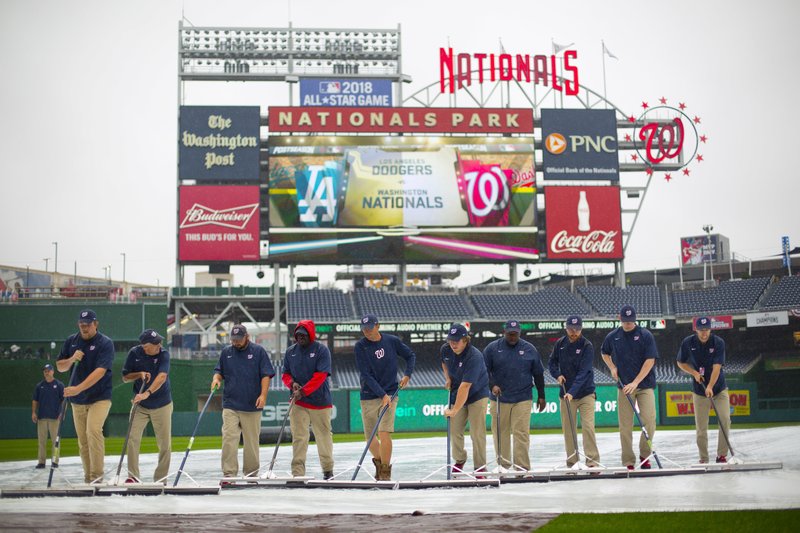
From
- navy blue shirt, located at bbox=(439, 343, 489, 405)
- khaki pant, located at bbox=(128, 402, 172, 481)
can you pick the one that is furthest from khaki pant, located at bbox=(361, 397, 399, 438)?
khaki pant, located at bbox=(128, 402, 172, 481)

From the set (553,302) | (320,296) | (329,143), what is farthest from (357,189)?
(553,302)

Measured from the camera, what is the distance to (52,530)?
7.95 m

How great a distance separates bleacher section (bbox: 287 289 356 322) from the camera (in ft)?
156

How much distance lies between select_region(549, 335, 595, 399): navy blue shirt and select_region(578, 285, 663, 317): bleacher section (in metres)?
37.1

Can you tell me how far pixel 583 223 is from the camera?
49.2m

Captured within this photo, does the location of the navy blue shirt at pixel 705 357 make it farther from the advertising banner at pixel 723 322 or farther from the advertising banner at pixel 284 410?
the advertising banner at pixel 723 322

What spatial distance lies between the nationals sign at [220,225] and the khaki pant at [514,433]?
3504 centimetres

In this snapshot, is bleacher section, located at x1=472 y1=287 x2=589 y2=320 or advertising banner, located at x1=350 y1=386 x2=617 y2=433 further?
bleacher section, located at x1=472 y1=287 x2=589 y2=320

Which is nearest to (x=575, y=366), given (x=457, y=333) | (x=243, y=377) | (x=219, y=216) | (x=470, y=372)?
(x=470, y=372)

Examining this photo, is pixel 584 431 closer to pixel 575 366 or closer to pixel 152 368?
pixel 575 366

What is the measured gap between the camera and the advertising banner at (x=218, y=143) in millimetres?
47281

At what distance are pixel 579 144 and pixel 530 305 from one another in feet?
30.1

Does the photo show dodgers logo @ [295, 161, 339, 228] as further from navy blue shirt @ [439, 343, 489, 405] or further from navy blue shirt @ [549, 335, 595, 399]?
navy blue shirt @ [439, 343, 489, 405]

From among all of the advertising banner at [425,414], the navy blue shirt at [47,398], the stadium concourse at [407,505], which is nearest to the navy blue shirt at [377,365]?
the stadium concourse at [407,505]
